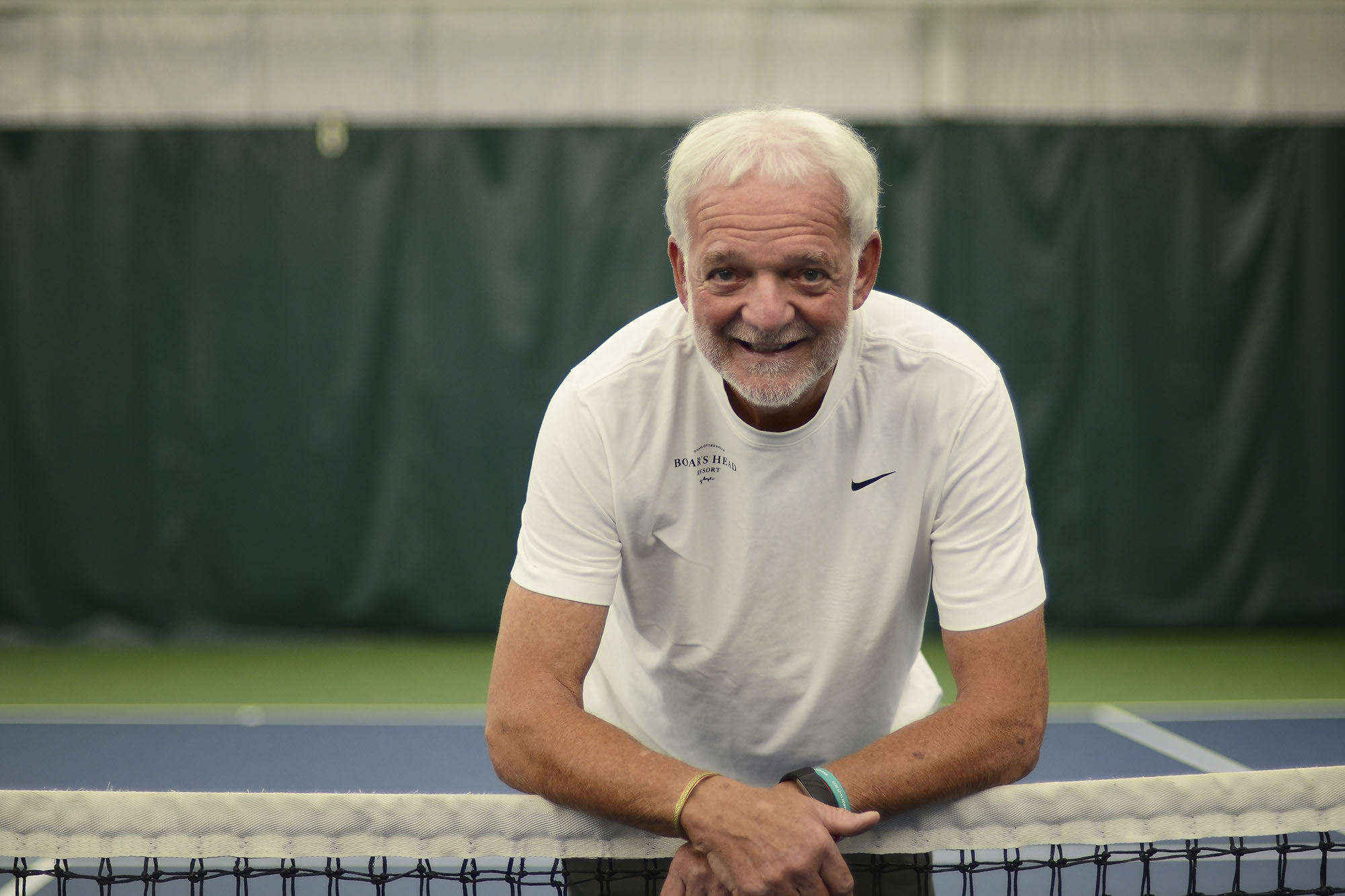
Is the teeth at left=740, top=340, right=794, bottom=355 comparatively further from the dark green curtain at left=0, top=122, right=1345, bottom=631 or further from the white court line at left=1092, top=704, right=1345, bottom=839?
the dark green curtain at left=0, top=122, right=1345, bottom=631

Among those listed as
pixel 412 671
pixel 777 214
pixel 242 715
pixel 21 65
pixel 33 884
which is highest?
pixel 21 65

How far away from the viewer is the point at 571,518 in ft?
6.07

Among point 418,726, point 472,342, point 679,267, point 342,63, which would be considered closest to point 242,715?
point 418,726

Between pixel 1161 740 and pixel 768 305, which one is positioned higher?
pixel 768 305

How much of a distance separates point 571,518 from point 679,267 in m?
0.47

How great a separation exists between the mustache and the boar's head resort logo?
20cm

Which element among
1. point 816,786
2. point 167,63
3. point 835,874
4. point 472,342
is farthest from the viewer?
point 167,63

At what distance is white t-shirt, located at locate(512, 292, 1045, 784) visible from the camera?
1.85m

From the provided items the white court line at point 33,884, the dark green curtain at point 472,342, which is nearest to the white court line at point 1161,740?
the dark green curtain at point 472,342

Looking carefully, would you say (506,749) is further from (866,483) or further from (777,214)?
(777,214)

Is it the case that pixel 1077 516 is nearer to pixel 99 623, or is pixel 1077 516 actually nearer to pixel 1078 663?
pixel 1078 663

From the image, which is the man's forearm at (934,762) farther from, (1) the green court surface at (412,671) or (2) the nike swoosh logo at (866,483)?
(1) the green court surface at (412,671)

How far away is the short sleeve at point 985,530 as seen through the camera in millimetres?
1802

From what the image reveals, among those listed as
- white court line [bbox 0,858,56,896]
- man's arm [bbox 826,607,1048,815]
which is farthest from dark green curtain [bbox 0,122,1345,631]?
man's arm [bbox 826,607,1048,815]
